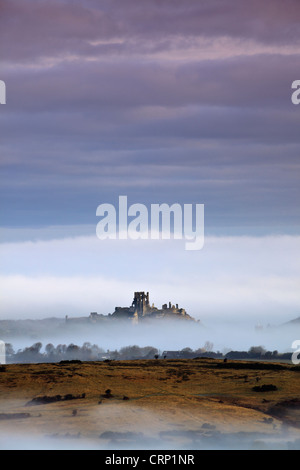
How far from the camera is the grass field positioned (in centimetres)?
9275

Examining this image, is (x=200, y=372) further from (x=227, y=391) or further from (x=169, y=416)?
(x=169, y=416)

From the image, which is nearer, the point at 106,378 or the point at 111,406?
the point at 111,406

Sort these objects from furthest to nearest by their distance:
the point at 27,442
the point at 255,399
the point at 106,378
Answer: the point at 106,378
the point at 255,399
the point at 27,442

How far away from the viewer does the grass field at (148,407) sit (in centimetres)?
9275

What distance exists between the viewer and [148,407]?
108062mm

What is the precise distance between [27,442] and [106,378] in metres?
41.5

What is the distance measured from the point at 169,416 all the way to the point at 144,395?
47.1ft

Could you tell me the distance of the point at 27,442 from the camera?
91.2 m

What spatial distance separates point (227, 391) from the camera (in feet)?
405
